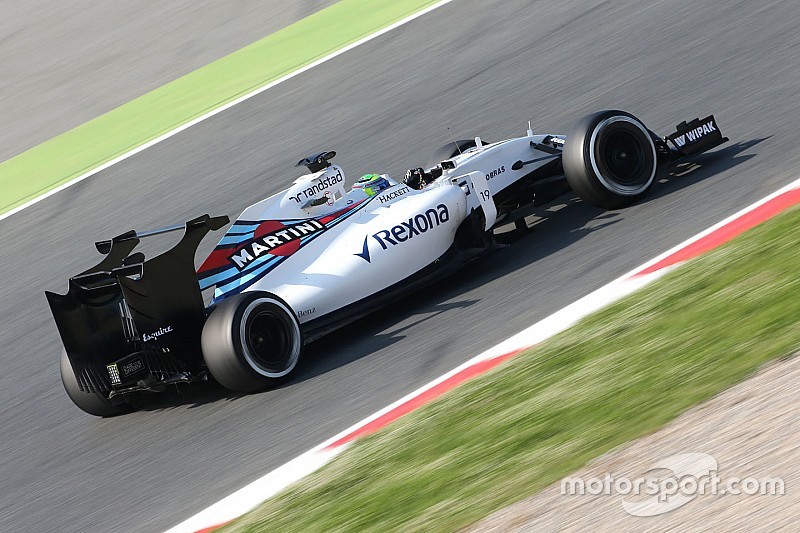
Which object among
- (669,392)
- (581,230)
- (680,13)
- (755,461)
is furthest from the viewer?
(680,13)

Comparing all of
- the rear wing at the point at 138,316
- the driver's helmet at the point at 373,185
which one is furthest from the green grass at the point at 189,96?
the rear wing at the point at 138,316

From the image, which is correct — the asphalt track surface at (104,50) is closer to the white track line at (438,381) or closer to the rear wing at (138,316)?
the rear wing at (138,316)

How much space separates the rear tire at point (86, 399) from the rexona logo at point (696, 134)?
179 inches

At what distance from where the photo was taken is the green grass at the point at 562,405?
4699mm

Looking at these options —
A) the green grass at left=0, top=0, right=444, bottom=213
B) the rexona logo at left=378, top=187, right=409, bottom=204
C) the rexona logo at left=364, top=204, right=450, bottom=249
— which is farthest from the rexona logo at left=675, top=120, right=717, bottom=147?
the green grass at left=0, top=0, right=444, bottom=213

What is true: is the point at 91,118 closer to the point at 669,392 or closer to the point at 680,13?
the point at 680,13

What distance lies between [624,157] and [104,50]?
12011 millimetres

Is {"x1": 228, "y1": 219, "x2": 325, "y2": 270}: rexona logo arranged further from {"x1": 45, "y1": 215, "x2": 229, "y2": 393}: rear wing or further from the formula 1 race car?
{"x1": 45, "y1": 215, "x2": 229, "y2": 393}: rear wing

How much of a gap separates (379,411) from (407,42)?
869cm

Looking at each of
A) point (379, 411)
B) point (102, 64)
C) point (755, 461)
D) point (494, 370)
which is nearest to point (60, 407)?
point (379, 411)

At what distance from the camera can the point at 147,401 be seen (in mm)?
7445

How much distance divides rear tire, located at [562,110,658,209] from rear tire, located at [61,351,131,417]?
11.8 ft

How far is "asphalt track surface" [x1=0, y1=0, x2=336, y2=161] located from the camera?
16.1 metres

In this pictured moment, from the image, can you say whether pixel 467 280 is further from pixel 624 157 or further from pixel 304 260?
pixel 624 157
